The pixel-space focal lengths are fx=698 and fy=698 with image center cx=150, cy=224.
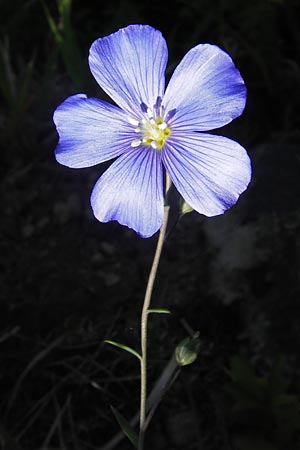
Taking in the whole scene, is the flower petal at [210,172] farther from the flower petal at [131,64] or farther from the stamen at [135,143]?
the flower petal at [131,64]

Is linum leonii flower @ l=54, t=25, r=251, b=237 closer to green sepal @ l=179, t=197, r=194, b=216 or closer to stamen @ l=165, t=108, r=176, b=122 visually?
stamen @ l=165, t=108, r=176, b=122

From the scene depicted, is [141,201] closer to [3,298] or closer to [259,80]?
[3,298]

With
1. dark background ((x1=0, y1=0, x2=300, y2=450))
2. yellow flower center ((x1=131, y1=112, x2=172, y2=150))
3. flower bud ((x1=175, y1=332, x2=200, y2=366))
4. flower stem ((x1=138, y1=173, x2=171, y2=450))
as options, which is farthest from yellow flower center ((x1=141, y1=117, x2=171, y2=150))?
dark background ((x1=0, y1=0, x2=300, y2=450))

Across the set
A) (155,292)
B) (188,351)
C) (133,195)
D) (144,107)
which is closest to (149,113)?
(144,107)

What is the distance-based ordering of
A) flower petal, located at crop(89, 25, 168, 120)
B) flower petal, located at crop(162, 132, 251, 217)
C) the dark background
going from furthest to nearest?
1. the dark background
2. flower petal, located at crop(89, 25, 168, 120)
3. flower petal, located at crop(162, 132, 251, 217)

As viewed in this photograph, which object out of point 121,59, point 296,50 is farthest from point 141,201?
point 296,50

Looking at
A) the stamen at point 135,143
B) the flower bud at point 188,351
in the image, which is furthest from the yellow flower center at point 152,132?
the flower bud at point 188,351
